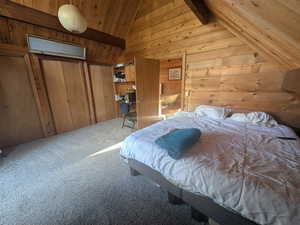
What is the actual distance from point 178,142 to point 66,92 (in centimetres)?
347

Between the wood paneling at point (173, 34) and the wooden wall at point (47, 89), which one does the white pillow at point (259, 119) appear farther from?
the wooden wall at point (47, 89)

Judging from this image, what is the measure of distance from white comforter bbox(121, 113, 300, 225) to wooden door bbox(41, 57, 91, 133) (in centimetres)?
275

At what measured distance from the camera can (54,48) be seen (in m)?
2.83

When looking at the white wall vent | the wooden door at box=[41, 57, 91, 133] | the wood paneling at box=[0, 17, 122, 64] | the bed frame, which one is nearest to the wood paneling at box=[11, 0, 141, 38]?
the wood paneling at box=[0, 17, 122, 64]

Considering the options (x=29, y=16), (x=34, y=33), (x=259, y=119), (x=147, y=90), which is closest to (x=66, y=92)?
(x=34, y=33)

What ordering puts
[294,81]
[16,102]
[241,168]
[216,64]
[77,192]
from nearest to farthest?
[241,168], [294,81], [77,192], [216,64], [16,102]

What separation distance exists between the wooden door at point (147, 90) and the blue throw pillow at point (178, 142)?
72.3 inches

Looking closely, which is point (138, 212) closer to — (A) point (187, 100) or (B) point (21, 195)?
(B) point (21, 195)

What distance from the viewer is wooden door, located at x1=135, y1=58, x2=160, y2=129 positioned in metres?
2.94

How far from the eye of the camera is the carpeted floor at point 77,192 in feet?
4.00

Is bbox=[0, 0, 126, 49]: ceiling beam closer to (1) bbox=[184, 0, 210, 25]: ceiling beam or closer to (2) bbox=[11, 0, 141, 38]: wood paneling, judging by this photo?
(2) bbox=[11, 0, 141, 38]: wood paneling

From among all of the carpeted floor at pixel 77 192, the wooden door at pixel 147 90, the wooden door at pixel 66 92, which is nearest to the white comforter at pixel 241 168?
the carpeted floor at pixel 77 192

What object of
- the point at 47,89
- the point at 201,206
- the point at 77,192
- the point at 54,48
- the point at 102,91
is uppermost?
the point at 54,48

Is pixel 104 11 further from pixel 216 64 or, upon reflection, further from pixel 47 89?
pixel 216 64
